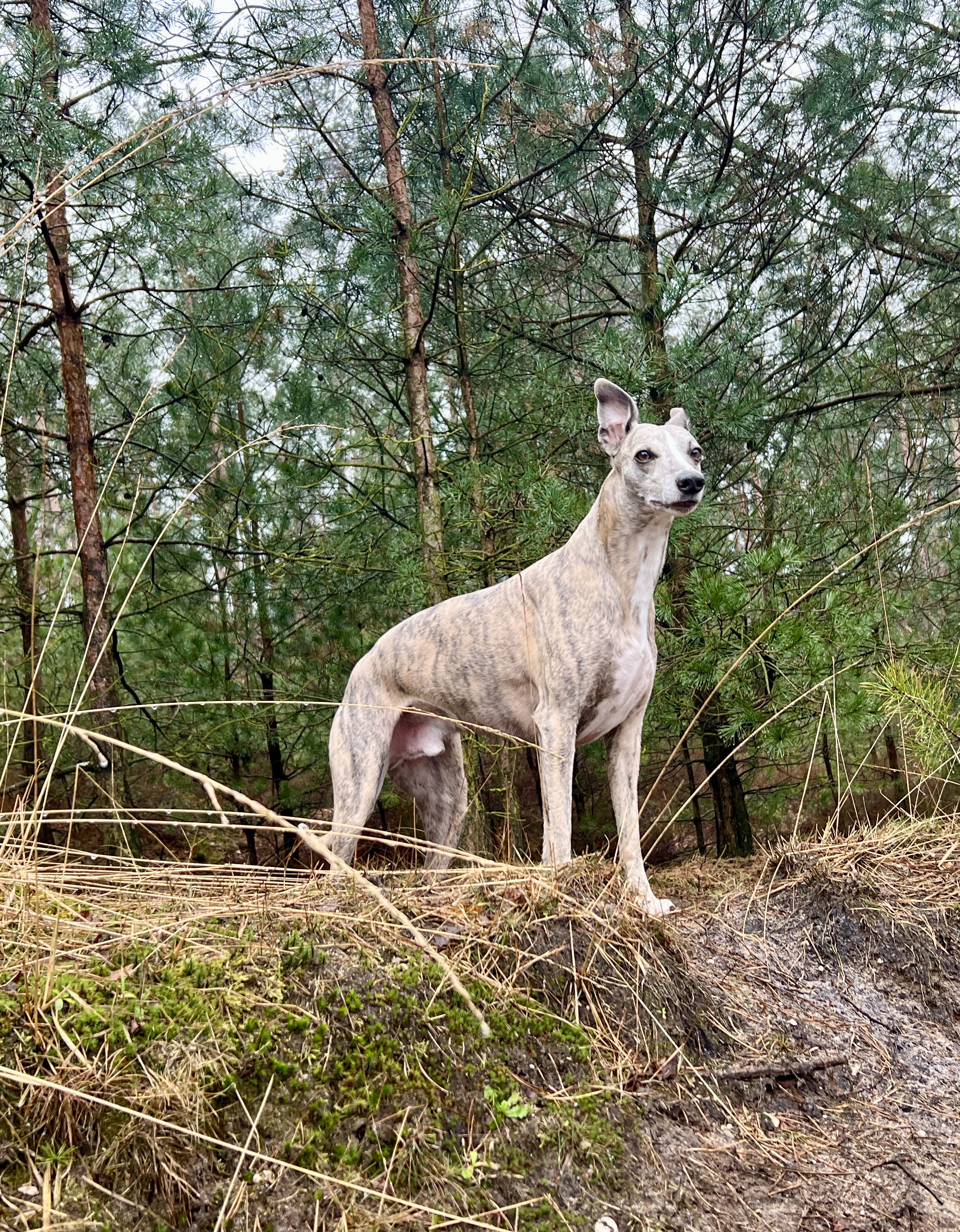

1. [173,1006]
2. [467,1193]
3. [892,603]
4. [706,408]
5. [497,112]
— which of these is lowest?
[467,1193]

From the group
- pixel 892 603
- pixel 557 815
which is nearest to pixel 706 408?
pixel 892 603

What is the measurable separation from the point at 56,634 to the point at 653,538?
20.6 ft

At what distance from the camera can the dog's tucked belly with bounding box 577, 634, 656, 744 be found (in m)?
3.32

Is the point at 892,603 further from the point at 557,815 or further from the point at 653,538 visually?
the point at 557,815

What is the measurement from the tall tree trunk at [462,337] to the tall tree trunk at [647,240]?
1.06 m

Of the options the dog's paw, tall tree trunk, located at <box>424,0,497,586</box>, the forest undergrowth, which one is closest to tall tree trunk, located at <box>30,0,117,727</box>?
tall tree trunk, located at <box>424,0,497,586</box>

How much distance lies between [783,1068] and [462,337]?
469cm

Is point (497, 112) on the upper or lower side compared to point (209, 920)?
upper

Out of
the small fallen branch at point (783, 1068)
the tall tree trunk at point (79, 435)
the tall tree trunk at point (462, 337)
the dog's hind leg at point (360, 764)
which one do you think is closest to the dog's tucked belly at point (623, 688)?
the dog's hind leg at point (360, 764)

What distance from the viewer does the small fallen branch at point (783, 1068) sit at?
6.39ft

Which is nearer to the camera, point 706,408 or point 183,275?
point 706,408

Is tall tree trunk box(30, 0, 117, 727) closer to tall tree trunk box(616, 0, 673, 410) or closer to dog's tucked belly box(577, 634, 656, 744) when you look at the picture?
dog's tucked belly box(577, 634, 656, 744)

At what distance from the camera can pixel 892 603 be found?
4.49 meters

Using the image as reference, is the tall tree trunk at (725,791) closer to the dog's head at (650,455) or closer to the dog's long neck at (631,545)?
the dog's long neck at (631,545)
